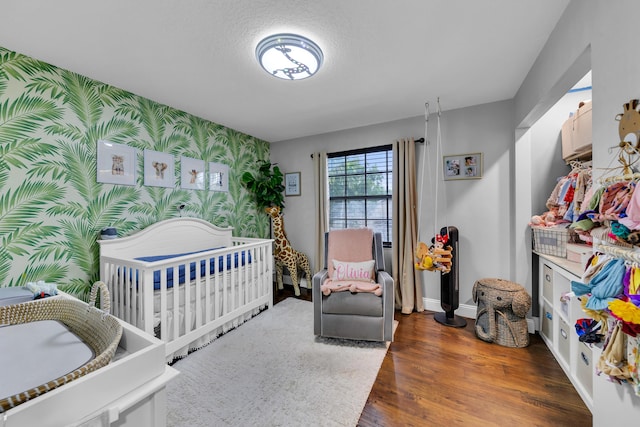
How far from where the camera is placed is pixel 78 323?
3.06 feet

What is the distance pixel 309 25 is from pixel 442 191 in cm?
224

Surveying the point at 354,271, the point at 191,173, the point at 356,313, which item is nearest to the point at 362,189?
the point at 354,271

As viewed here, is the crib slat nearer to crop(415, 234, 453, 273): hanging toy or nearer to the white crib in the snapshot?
the white crib

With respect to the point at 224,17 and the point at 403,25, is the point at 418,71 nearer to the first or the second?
the point at 403,25

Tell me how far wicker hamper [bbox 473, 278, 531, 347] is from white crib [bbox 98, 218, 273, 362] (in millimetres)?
2293

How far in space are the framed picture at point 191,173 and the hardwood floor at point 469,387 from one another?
2748mm

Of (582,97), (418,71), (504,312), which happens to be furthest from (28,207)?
(582,97)

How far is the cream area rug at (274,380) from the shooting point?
147 cm

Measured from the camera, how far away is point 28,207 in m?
1.80

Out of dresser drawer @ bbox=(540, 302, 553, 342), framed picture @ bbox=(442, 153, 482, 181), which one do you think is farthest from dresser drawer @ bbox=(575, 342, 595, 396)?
framed picture @ bbox=(442, 153, 482, 181)

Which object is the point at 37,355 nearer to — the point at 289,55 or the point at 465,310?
the point at 289,55

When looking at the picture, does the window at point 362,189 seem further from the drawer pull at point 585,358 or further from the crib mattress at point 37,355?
the crib mattress at point 37,355

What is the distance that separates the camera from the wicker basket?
1983 mm

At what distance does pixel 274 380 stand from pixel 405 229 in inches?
83.8
